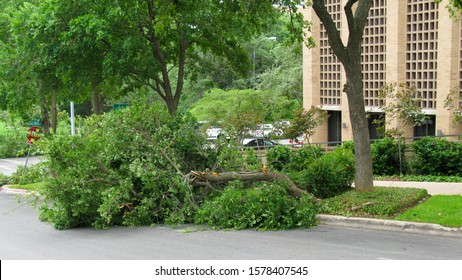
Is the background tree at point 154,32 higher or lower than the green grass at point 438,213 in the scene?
higher

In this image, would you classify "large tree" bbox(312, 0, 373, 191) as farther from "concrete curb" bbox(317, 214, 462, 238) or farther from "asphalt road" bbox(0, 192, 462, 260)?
"asphalt road" bbox(0, 192, 462, 260)

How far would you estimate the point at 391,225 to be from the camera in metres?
10.9

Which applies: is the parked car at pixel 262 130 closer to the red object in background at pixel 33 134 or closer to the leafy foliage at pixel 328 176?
the leafy foliage at pixel 328 176

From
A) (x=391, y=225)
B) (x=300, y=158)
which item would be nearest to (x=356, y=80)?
(x=391, y=225)

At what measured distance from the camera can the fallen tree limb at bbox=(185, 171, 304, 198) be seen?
12391 millimetres

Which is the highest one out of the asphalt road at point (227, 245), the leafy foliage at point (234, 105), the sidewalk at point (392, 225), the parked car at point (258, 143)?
the leafy foliage at point (234, 105)

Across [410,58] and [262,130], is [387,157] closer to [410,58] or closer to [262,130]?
[262,130]

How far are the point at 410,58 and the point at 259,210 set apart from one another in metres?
19.5

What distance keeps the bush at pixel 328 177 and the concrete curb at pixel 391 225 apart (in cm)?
200

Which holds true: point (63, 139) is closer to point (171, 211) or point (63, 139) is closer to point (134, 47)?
point (171, 211)

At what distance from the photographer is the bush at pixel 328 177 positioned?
13773mm

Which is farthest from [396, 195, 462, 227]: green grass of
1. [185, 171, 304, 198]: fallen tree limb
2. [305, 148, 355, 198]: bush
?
[185, 171, 304, 198]: fallen tree limb

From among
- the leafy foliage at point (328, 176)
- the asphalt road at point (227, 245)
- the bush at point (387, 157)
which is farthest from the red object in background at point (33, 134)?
the bush at point (387, 157)

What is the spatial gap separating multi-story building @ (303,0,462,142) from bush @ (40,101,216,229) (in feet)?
43.0
